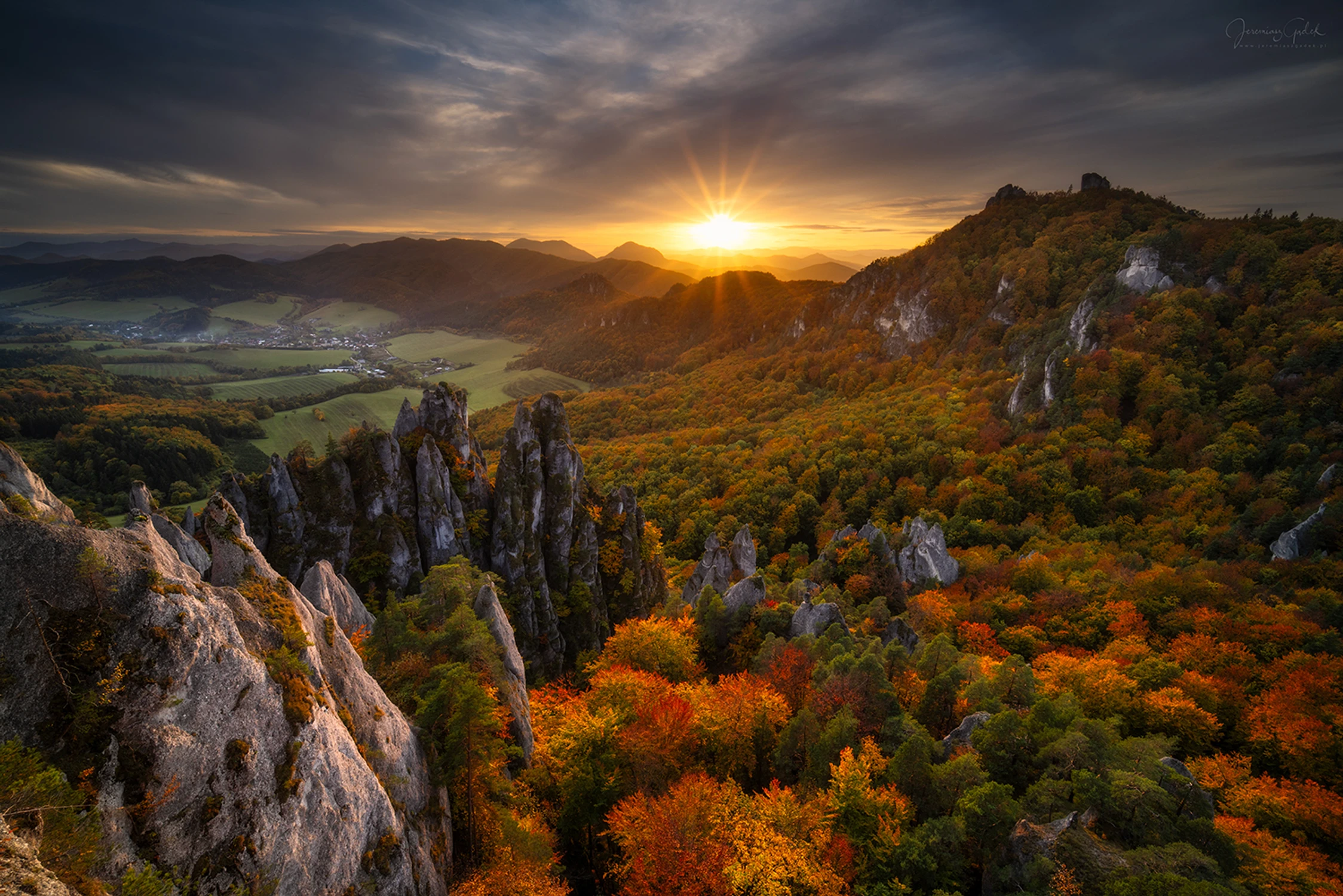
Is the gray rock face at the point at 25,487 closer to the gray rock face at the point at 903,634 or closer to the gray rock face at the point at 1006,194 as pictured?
the gray rock face at the point at 903,634

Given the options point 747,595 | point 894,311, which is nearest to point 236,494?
point 747,595

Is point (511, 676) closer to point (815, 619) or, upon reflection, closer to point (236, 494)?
point (236, 494)

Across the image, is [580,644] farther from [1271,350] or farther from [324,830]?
[1271,350]

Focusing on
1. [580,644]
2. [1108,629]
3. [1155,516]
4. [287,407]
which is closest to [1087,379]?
[1155,516]

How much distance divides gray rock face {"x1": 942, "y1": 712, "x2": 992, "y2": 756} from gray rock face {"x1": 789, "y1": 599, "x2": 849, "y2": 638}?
11596mm

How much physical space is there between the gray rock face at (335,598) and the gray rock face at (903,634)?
37.5 m

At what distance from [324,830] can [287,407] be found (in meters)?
201

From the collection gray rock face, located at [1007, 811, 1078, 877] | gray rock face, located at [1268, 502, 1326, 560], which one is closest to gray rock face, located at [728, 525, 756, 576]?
gray rock face, located at [1007, 811, 1078, 877]

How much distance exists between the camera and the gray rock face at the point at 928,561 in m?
61.3

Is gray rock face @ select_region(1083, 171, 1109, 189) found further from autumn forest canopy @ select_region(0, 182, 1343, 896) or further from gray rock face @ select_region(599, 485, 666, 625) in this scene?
gray rock face @ select_region(599, 485, 666, 625)

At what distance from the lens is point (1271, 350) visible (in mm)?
75062

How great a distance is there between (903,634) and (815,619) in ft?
26.6

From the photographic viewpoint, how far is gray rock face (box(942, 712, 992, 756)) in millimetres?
28562

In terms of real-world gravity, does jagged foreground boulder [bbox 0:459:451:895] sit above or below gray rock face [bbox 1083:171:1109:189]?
below
